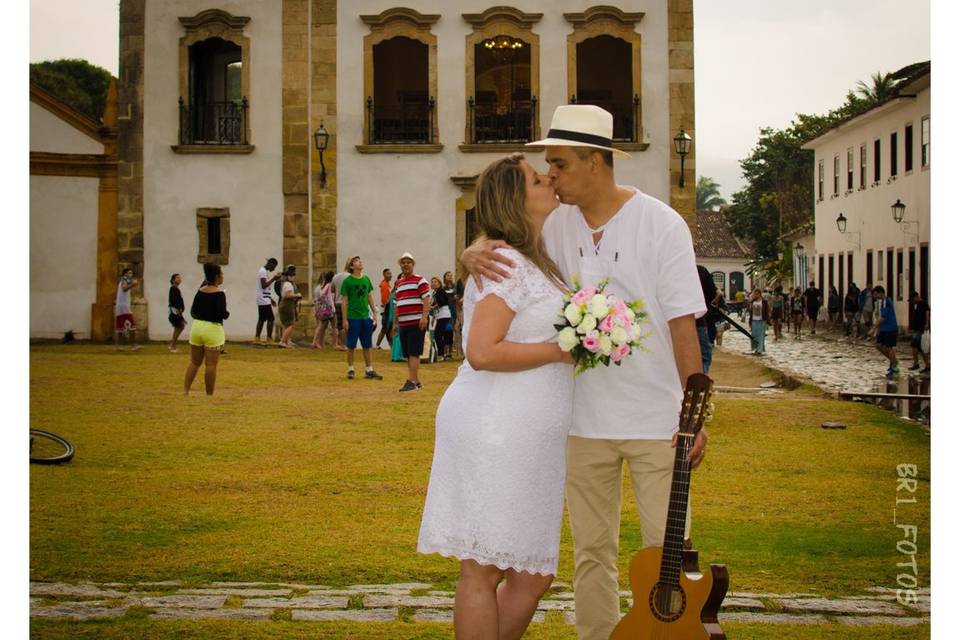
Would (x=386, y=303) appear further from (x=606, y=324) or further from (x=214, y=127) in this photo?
(x=606, y=324)

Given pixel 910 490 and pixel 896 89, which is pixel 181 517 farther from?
pixel 896 89

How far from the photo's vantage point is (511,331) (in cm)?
397

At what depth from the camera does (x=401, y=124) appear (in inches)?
977

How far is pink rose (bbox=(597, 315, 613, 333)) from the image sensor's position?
Answer: 3.87 m

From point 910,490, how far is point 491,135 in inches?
693

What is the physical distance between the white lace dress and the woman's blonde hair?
0.06m

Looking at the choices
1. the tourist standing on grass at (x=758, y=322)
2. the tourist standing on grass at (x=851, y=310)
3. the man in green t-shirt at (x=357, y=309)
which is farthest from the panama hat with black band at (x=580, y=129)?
the tourist standing on grass at (x=758, y=322)

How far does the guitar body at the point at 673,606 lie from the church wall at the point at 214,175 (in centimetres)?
2083

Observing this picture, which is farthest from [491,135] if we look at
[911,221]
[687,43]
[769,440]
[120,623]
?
[120,623]

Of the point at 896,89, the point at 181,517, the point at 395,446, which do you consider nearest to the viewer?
the point at 181,517

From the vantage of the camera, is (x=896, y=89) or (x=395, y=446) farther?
(x=395, y=446)

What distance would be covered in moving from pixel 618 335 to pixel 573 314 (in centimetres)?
17

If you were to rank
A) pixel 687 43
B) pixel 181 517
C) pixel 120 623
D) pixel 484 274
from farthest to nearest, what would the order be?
1. pixel 687 43
2. pixel 181 517
3. pixel 120 623
4. pixel 484 274

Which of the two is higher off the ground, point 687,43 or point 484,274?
point 687,43
